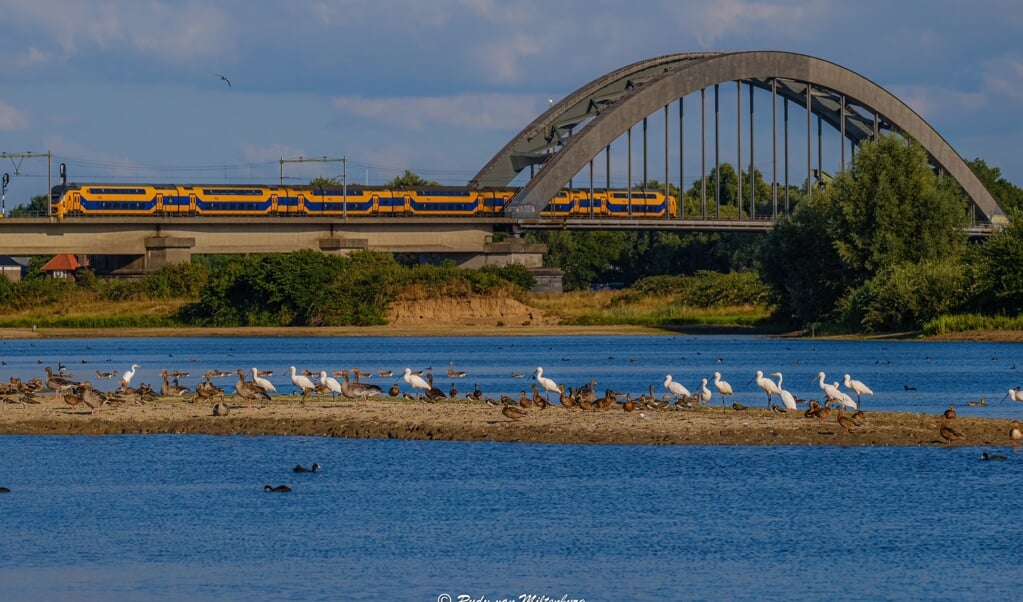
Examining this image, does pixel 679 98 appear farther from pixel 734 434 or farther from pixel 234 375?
pixel 734 434

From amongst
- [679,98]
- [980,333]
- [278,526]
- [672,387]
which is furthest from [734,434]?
[679,98]

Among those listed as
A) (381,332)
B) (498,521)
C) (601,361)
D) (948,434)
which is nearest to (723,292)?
(381,332)

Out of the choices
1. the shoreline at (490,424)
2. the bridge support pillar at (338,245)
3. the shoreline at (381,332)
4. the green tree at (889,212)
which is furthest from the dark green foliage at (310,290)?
the shoreline at (490,424)

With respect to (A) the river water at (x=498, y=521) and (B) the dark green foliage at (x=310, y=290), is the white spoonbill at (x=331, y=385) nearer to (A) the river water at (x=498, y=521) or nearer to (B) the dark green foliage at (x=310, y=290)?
(A) the river water at (x=498, y=521)

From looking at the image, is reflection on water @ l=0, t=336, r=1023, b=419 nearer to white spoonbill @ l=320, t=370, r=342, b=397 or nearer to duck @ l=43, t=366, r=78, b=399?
white spoonbill @ l=320, t=370, r=342, b=397

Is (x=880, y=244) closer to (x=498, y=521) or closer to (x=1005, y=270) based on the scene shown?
(x=1005, y=270)

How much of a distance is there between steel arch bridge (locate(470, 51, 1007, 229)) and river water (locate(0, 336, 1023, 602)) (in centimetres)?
7295

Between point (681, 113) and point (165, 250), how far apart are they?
3414 centimetres

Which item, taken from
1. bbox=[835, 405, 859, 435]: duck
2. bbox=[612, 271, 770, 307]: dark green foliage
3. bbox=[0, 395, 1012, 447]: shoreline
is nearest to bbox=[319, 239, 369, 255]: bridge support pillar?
bbox=[612, 271, 770, 307]: dark green foliage

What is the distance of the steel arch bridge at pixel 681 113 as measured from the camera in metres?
106

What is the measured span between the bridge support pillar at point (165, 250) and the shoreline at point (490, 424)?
63253 mm

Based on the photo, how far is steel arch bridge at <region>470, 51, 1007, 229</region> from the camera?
347 ft

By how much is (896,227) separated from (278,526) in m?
55.7

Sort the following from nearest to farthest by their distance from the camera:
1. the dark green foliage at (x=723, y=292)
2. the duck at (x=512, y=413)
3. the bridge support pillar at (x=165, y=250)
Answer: the duck at (x=512, y=413)
the dark green foliage at (x=723, y=292)
the bridge support pillar at (x=165, y=250)
